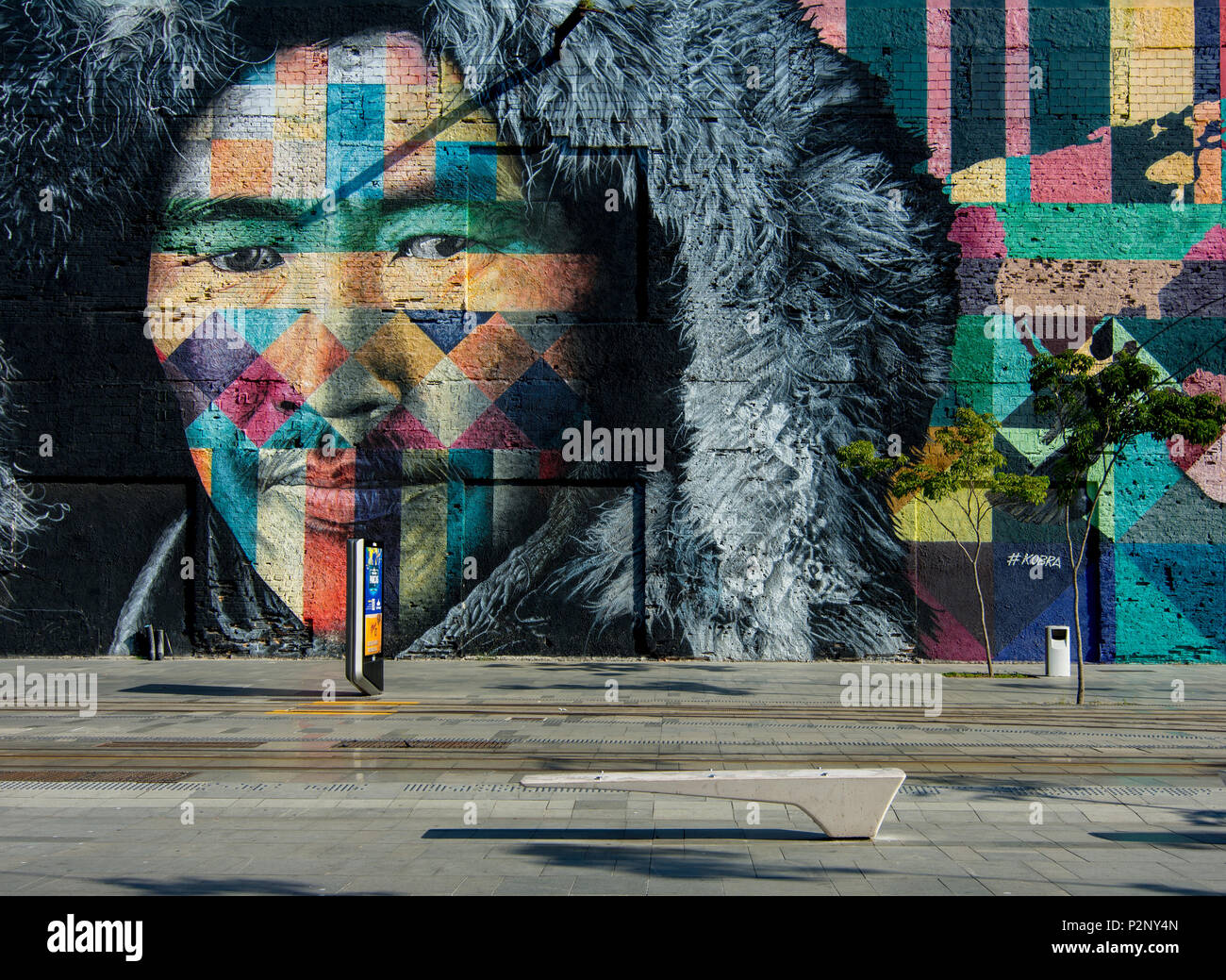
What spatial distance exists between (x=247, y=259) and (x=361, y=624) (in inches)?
342

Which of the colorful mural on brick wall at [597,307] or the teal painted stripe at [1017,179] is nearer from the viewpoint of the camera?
the colorful mural on brick wall at [597,307]

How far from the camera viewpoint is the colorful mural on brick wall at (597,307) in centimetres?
Answer: 1839

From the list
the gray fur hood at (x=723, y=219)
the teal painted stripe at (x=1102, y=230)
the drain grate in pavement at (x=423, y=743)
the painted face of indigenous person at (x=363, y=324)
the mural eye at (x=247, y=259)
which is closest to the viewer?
the drain grate in pavement at (x=423, y=743)

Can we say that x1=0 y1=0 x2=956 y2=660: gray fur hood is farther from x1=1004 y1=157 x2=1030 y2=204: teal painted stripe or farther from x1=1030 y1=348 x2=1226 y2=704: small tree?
x1=1030 y1=348 x2=1226 y2=704: small tree

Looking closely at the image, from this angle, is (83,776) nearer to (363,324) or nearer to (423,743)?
(423,743)

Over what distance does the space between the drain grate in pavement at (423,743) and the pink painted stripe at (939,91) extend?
14279 mm

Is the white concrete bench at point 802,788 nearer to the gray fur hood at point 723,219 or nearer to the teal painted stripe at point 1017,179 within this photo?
the gray fur hood at point 723,219

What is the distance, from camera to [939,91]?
19.0m

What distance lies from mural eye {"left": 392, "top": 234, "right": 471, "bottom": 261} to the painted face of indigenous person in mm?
35

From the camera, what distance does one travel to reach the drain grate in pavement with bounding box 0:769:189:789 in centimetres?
843

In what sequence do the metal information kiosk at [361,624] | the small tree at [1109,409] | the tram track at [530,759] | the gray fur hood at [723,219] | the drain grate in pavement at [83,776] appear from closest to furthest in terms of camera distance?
the drain grate in pavement at [83,776] < the tram track at [530,759] < the small tree at [1109,409] < the metal information kiosk at [361,624] < the gray fur hood at [723,219]

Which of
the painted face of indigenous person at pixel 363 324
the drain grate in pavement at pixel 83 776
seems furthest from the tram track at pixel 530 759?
the painted face of indigenous person at pixel 363 324

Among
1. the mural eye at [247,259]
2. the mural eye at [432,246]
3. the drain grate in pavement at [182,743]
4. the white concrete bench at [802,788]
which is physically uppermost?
the mural eye at [432,246]

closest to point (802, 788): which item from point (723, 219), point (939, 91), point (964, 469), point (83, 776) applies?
point (83, 776)
